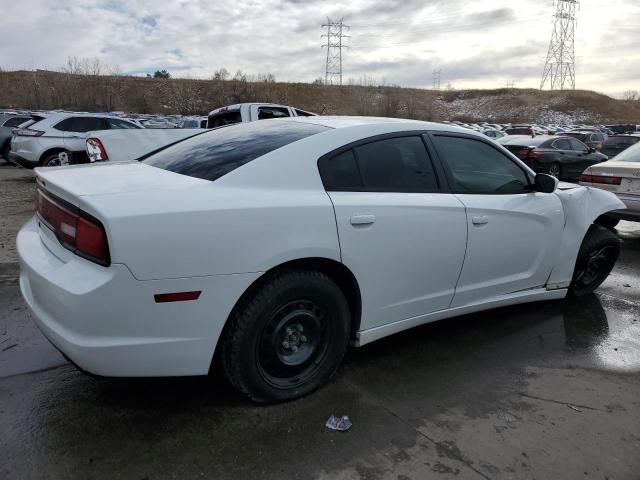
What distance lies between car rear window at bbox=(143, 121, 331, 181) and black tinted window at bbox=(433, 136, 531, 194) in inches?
37.5

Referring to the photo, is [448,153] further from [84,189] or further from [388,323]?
[84,189]

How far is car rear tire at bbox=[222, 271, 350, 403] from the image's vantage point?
256 centimetres

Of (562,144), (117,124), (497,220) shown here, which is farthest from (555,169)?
(497,220)

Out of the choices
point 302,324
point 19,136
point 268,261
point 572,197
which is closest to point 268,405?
point 302,324

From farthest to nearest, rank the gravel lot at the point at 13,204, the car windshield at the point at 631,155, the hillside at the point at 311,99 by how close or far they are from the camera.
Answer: the hillside at the point at 311,99, the car windshield at the point at 631,155, the gravel lot at the point at 13,204

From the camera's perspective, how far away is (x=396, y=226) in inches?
118

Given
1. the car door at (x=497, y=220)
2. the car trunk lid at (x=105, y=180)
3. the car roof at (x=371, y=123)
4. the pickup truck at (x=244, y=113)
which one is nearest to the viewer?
the car trunk lid at (x=105, y=180)

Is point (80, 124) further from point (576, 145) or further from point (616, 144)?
point (616, 144)

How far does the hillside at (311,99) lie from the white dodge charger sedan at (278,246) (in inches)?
2213

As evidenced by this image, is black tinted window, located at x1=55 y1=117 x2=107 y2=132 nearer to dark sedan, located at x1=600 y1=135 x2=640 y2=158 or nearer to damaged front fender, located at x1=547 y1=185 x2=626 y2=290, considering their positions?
damaged front fender, located at x1=547 y1=185 x2=626 y2=290

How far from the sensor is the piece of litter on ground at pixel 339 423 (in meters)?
2.63

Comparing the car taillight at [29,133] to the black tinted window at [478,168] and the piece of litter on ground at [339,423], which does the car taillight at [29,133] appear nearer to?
the black tinted window at [478,168]

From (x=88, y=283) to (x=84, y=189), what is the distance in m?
0.54

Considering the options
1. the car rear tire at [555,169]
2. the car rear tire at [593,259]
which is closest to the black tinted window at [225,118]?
the car rear tire at [593,259]
